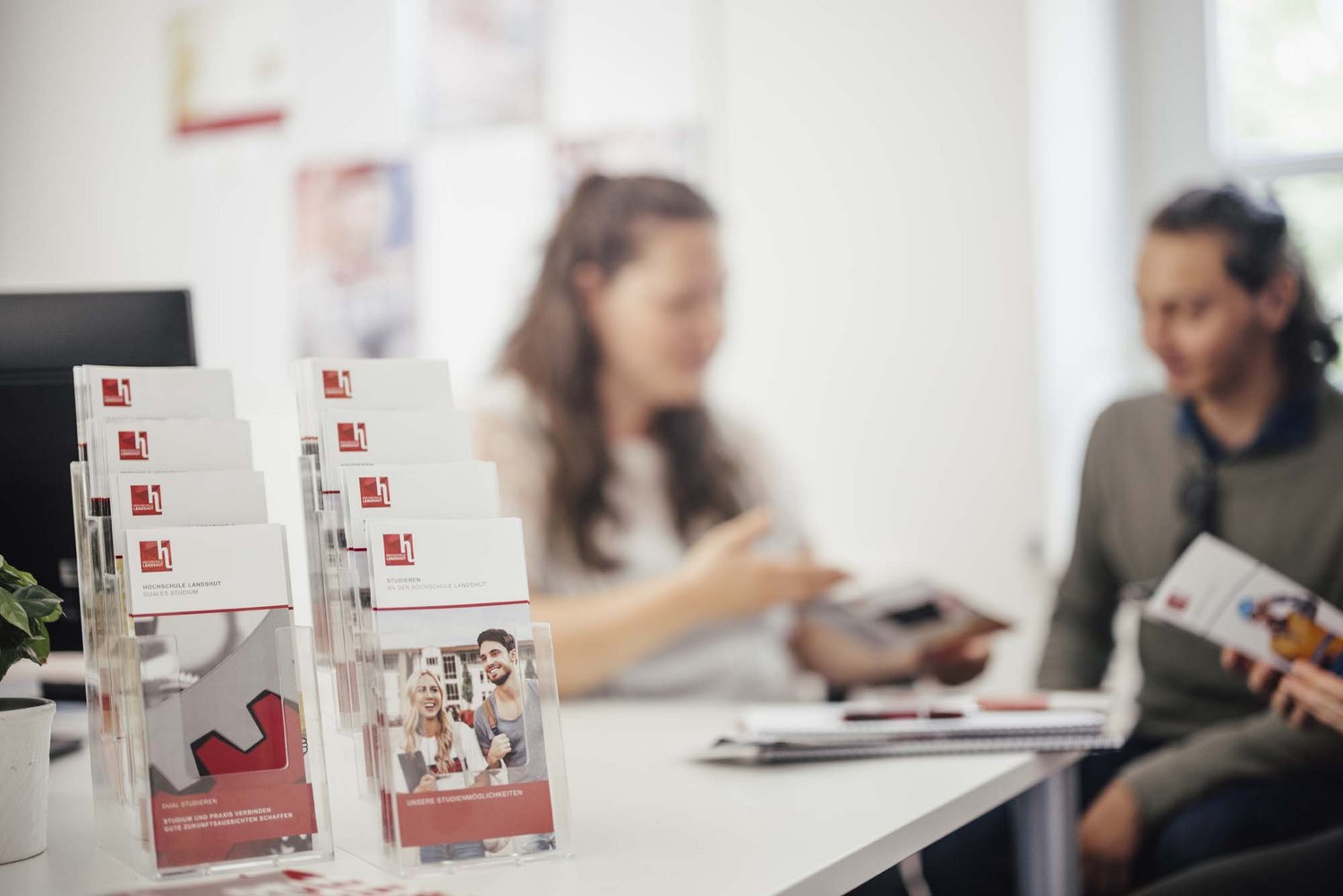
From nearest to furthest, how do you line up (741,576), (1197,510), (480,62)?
(1197,510) < (741,576) < (480,62)

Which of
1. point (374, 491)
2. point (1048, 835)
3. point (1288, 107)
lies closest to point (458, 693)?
point (374, 491)

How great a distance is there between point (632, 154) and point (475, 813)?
Answer: 2322mm

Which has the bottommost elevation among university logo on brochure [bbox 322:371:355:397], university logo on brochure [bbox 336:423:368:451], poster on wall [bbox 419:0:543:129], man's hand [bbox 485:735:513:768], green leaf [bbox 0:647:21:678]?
man's hand [bbox 485:735:513:768]

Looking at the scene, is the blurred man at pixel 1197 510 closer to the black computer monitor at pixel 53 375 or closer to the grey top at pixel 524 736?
the grey top at pixel 524 736

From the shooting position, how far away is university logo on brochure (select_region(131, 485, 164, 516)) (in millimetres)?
875

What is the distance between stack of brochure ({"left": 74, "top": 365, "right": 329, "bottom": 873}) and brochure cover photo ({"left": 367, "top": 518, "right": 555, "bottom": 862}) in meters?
0.07

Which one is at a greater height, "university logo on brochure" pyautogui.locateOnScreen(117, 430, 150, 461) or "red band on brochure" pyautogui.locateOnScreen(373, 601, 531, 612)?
"university logo on brochure" pyautogui.locateOnScreen(117, 430, 150, 461)

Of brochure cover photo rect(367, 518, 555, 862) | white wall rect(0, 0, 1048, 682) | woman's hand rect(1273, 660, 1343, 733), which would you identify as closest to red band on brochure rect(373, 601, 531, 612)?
brochure cover photo rect(367, 518, 555, 862)

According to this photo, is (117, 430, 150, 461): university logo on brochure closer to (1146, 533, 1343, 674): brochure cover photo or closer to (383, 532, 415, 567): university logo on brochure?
(383, 532, 415, 567): university logo on brochure

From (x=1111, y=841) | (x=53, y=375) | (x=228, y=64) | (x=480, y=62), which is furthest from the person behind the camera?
(x=228, y=64)

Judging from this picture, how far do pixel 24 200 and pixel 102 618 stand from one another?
3.48m

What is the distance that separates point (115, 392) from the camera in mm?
929

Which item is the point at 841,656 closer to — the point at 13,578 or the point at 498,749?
the point at 498,749

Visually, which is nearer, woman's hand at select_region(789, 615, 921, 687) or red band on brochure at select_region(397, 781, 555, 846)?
red band on brochure at select_region(397, 781, 555, 846)
